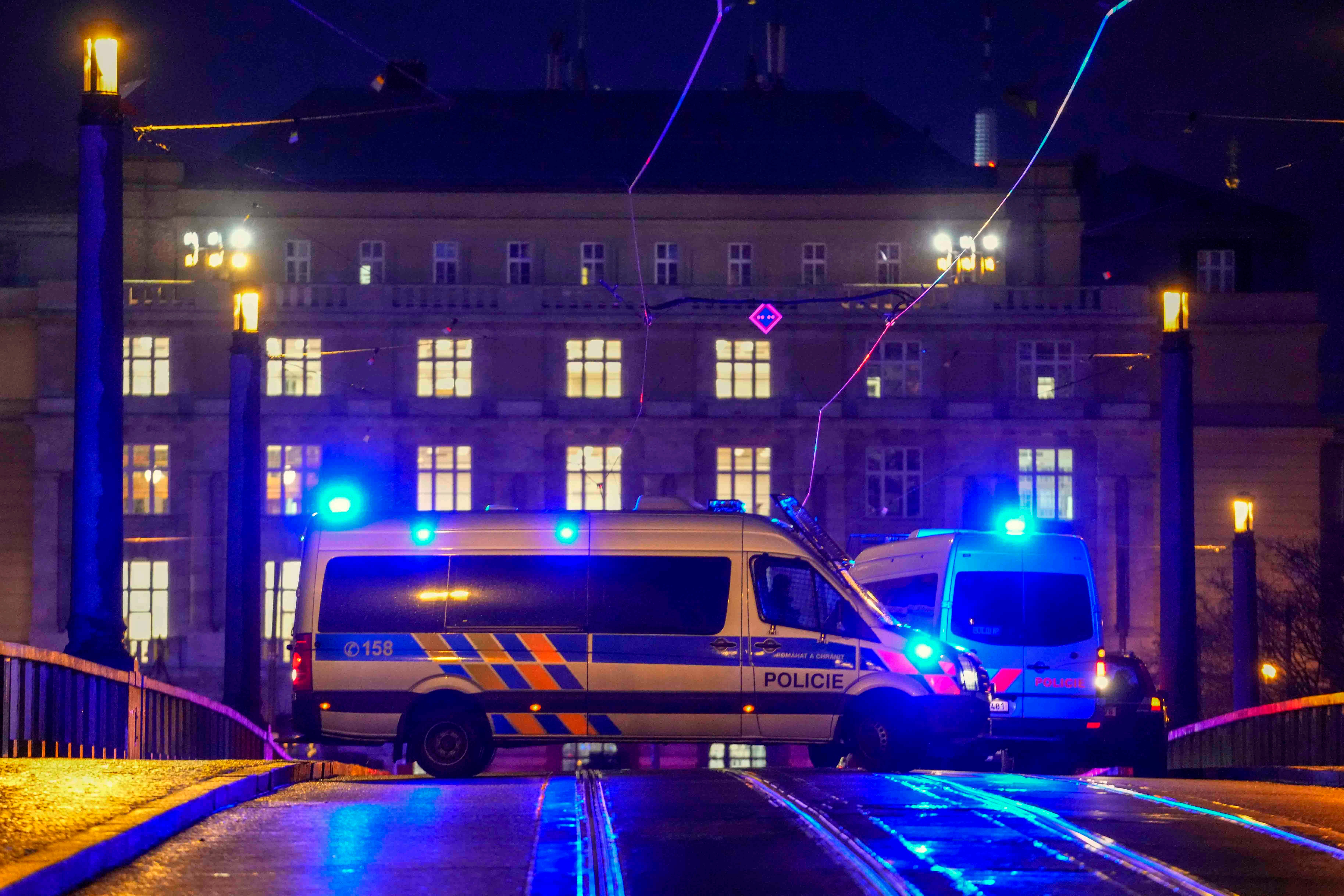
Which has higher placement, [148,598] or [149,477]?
[149,477]

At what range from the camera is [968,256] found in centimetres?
6400

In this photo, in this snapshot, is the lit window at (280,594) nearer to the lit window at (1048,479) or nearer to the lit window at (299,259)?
the lit window at (299,259)

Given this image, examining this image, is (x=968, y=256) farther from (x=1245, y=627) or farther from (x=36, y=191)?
(x=1245, y=627)

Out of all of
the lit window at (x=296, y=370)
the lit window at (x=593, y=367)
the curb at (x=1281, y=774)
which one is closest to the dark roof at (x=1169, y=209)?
the lit window at (x=593, y=367)

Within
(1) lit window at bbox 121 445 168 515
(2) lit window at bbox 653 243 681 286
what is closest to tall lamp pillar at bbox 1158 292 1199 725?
(1) lit window at bbox 121 445 168 515

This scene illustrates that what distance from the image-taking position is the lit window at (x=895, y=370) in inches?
2435

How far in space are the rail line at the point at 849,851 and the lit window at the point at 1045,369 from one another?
48940mm

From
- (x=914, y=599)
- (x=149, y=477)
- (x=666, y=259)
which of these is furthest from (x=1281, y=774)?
(x=666, y=259)

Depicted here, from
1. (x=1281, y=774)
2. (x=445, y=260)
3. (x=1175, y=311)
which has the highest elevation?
(x=445, y=260)

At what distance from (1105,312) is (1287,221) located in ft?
43.7

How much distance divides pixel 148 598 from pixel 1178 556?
41.7 meters

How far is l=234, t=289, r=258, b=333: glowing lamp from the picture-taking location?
2694cm

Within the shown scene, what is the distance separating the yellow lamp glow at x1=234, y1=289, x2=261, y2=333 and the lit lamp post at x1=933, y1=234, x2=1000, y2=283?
3916 cm

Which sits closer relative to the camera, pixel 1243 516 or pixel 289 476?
pixel 1243 516
